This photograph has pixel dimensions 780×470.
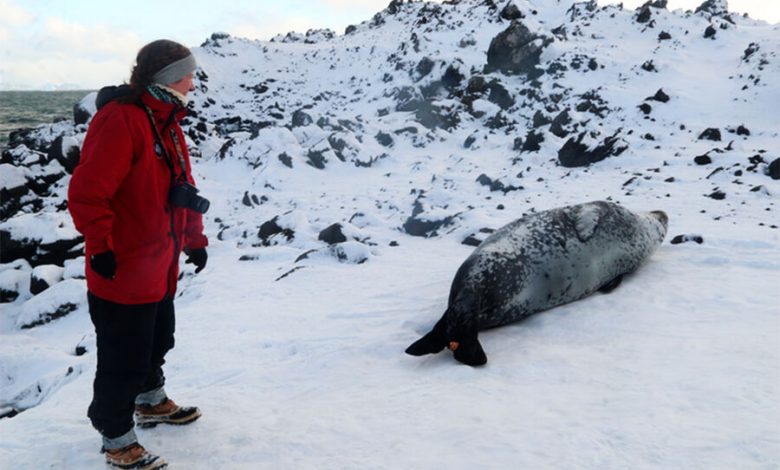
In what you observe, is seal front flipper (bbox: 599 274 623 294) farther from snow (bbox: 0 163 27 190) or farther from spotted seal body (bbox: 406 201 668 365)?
snow (bbox: 0 163 27 190)

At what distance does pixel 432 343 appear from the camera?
13.0 feet

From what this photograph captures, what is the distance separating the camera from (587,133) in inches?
532

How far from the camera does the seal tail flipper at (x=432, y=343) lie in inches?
155

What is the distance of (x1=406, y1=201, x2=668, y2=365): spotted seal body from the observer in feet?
13.1

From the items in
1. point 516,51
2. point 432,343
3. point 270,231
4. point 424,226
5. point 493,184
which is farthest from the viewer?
point 516,51

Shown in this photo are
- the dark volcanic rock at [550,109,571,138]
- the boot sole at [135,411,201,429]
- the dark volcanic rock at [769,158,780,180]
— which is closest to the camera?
the boot sole at [135,411,201,429]

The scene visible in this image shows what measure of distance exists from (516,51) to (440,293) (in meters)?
19.5

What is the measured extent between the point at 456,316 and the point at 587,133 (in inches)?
431

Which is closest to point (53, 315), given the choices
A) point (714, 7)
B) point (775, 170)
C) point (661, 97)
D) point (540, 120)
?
point (775, 170)

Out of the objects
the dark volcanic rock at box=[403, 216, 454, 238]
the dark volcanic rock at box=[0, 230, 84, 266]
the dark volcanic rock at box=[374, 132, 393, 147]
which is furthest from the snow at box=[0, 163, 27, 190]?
the dark volcanic rock at box=[403, 216, 454, 238]

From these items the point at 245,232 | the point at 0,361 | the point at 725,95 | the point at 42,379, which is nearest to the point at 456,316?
the point at 42,379

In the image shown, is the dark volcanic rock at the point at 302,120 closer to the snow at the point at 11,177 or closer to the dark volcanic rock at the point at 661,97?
→ the snow at the point at 11,177

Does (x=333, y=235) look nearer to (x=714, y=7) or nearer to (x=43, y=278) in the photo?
(x=43, y=278)

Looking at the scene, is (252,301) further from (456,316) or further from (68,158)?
(68,158)
